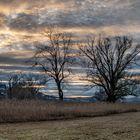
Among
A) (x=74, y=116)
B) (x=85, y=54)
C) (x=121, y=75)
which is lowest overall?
(x=74, y=116)

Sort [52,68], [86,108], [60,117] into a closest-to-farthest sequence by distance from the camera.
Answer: [60,117], [86,108], [52,68]

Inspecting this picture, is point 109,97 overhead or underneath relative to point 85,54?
underneath

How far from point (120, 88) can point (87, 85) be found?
214 inches

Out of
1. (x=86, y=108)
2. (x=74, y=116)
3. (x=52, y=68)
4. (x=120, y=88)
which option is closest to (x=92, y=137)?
(x=74, y=116)

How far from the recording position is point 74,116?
27.9m

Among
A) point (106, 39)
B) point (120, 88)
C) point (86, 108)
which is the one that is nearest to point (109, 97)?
point (120, 88)

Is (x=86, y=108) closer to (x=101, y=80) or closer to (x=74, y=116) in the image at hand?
(x=74, y=116)

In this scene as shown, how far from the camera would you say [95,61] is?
188 ft

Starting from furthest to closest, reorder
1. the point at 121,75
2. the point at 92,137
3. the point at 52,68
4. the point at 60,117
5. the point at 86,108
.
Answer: the point at 121,75 → the point at 52,68 → the point at 86,108 → the point at 60,117 → the point at 92,137

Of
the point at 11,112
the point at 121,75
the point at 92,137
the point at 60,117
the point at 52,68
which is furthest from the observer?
the point at 121,75

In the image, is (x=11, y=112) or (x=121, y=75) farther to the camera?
(x=121, y=75)

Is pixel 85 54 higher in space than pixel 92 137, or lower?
higher

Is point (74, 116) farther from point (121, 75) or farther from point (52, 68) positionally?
point (121, 75)

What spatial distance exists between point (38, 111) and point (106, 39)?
35.2 meters
